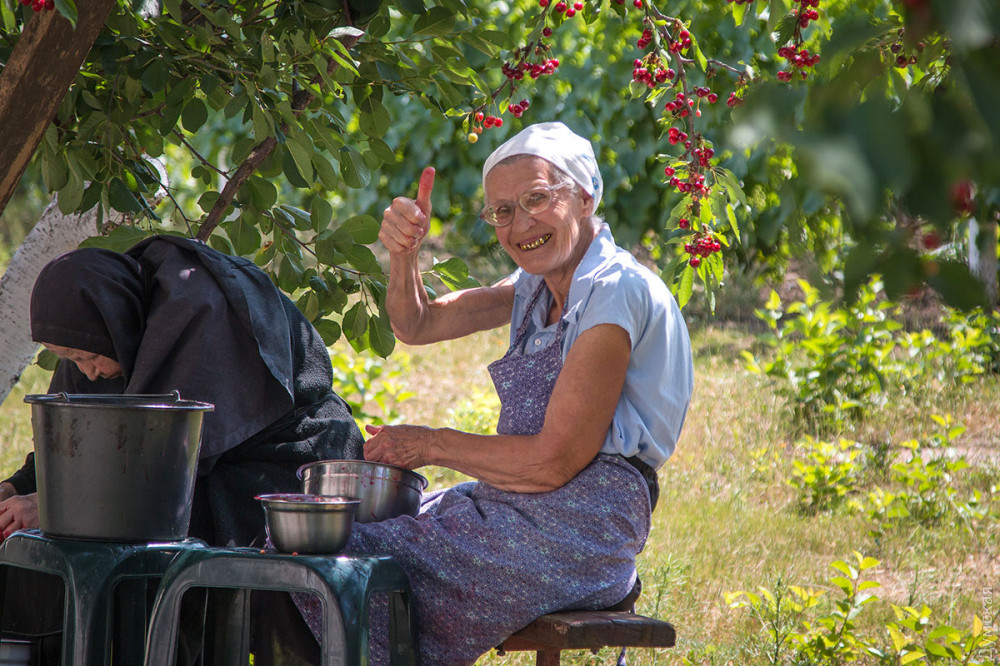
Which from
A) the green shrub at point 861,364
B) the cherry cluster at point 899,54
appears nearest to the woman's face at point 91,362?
the cherry cluster at point 899,54

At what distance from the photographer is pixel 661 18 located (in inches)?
103

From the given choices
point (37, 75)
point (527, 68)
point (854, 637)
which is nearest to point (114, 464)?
point (37, 75)

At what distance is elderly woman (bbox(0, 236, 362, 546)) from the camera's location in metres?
2.12

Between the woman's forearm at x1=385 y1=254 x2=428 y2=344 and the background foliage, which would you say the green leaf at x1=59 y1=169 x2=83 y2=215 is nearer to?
the background foliage

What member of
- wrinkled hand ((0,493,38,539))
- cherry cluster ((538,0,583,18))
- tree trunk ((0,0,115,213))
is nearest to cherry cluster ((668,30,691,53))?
cherry cluster ((538,0,583,18))

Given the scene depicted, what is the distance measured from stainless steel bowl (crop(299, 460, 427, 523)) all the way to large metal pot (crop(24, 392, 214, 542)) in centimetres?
28

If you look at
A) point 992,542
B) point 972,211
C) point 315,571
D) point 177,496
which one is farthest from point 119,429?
point 992,542

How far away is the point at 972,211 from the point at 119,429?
1574 millimetres

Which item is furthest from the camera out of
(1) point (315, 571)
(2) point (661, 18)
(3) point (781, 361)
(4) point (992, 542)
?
(3) point (781, 361)

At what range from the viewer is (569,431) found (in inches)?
80.1

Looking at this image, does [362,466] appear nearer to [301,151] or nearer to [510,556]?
[510,556]

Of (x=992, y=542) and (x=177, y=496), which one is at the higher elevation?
(x=177, y=496)

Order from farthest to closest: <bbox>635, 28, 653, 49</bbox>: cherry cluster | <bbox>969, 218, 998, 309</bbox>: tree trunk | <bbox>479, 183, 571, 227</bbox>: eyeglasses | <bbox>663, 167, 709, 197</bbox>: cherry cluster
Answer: <bbox>635, 28, 653, 49</bbox>: cherry cluster < <bbox>663, 167, 709, 197</bbox>: cherry cluster < <bbox>479, 183, 571, 227</bbox>: eyeglasses < <bbox>969, 218, 998, 309</bbox>: tree trunk

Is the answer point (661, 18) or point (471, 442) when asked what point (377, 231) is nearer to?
point (471, 442)
